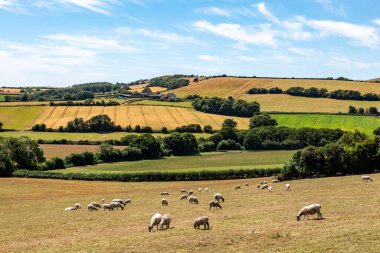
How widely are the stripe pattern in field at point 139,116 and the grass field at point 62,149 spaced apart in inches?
1037

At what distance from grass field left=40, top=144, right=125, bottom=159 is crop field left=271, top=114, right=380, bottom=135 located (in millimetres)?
80012

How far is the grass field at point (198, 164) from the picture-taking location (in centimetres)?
10612

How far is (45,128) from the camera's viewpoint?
544 ft

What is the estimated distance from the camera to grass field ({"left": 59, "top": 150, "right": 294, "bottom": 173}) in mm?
106125

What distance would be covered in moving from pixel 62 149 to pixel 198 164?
156 ft

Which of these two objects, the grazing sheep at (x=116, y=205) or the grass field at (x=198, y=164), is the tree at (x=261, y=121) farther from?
the grazing sheep at (x=116, y=205)

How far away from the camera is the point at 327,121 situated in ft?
565

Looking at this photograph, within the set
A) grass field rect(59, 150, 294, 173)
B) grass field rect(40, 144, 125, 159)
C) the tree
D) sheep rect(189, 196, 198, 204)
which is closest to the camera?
sheep rect(189, 196, 198, 204)

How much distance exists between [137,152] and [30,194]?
206 ft

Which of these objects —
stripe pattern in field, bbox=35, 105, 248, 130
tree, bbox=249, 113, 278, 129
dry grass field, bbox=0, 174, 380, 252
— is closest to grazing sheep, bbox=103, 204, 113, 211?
dry grass field, bbox=0, 174, 380, 252

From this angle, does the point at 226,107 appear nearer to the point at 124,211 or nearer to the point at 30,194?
the point at 30,194

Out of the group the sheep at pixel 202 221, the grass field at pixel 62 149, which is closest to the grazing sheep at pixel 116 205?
the sheep at pixel 202 221

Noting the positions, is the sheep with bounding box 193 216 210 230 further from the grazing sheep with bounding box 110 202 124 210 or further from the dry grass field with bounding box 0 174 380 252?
the grazing sheep with bounding box 110 202 124 210

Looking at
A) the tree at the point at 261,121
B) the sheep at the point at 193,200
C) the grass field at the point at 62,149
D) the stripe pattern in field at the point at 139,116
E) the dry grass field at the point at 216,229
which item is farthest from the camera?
the stripe pattern in field at the point at 139,116
